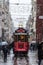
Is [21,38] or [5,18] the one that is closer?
[21,38]

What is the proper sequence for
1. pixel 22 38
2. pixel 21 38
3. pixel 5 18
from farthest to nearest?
pixel 5 18, pixel 21 38, pixel 22 38

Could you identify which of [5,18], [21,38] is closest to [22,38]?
[21,38]

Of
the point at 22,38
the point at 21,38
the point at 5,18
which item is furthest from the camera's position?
the point at 5,18

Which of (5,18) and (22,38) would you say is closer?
(22,38)

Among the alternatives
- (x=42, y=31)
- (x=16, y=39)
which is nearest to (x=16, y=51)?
(x=16, y=39)

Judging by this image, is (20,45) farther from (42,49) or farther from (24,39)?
(42,49)

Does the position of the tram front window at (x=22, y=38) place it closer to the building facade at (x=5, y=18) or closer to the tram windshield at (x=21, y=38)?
the tram windshield at (x=21, y=38)

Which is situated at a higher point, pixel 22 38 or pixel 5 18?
pixel 22 38

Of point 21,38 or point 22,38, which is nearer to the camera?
point 22,38

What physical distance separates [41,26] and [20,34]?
17.4 meters

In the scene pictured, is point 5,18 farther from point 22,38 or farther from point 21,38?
point 22,38

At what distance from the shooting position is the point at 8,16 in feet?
243

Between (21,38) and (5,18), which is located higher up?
(21,38)

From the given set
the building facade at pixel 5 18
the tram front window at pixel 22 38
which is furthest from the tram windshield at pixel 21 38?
the building facade at pixel 5 18
